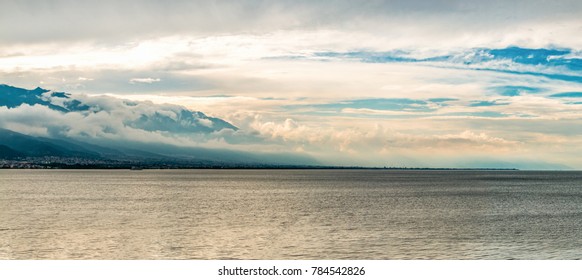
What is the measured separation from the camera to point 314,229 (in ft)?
180

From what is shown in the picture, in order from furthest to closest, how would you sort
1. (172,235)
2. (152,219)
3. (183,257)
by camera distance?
(152,219) < (172,235) < (183,257)

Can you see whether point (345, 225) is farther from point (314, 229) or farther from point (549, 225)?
point (549, 225)

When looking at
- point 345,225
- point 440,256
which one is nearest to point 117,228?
point 345,225

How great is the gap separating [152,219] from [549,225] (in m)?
40.2

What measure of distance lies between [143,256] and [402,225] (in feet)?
87.6
